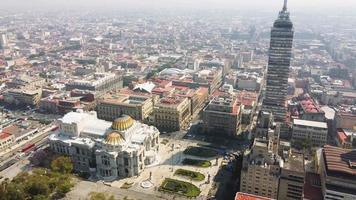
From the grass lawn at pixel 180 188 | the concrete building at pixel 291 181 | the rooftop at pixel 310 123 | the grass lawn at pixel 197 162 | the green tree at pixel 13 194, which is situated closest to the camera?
the concrete building at pixel 291 181

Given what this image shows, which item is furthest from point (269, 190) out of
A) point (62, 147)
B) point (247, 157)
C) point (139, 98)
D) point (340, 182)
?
point (139, 98)

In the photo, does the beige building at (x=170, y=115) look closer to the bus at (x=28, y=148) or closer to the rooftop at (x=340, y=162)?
the bus at (x=28, y=148)

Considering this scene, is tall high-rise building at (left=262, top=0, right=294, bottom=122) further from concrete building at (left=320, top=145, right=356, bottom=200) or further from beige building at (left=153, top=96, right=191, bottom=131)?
concrete building at (left=320, top=145, right=356, bottom=200)

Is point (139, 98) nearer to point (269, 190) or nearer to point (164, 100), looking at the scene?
point (164, 100)

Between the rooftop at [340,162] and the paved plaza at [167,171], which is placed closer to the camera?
the rooftop at [340,162]

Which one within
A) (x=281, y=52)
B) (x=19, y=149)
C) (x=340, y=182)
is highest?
(x=281, y=52)

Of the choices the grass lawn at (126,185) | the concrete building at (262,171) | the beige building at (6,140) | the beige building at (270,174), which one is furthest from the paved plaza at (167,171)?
Result: the beige building at (6,140)

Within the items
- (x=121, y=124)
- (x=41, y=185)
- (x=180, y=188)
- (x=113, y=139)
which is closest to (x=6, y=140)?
(x=41, y=185)
